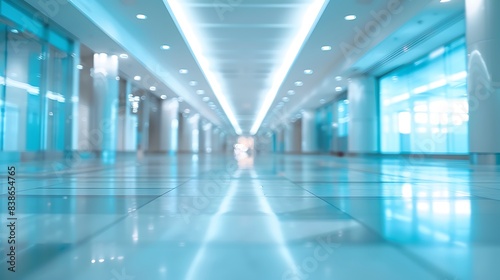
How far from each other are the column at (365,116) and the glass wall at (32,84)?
15.7 meters

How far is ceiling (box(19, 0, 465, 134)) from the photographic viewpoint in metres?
11.8

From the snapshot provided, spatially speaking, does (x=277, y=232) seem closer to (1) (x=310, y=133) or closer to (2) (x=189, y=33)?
(2) (x=189, y=33)

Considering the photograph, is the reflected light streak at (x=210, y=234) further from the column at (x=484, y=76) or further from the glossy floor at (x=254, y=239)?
the column at (x=484, y=76)

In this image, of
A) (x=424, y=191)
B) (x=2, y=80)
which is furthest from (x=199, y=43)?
(x=424, y=191)

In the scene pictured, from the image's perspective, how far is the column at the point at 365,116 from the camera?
21.0 m

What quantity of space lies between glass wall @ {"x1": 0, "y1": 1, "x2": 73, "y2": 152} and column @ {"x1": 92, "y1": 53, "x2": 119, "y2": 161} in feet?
3.98

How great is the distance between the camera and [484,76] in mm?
10133

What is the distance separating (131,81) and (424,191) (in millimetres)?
21658

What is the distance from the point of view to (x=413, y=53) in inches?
667

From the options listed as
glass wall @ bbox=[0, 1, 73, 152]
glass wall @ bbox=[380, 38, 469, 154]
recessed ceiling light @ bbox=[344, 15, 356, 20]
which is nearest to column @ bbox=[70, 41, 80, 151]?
glass wall @ bbox=[0, 1, 73, 152]

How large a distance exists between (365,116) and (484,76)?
10939mm

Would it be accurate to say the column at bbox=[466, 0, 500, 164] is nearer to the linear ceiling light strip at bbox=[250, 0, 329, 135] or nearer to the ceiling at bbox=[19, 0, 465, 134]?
the ceiling at bbox=[19, 0, 465, 134]

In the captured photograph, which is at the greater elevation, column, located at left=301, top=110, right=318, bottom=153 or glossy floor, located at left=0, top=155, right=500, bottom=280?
column, located at left=301, top=110, right=318, bottom=153

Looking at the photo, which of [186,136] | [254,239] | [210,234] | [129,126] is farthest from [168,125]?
[254,239]
